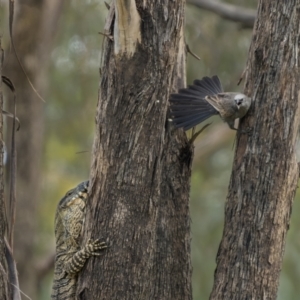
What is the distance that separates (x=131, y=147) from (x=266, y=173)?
70cm

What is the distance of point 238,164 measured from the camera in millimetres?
3629

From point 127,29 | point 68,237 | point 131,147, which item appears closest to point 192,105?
point 131,147

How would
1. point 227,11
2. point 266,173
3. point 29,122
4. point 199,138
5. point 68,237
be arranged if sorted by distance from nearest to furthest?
1. point 266,173
2. point 68,237
3. point 29,122
4. point 227,11
5. point 199,138

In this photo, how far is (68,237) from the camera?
451 cm

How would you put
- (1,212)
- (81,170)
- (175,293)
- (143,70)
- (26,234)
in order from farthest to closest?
(81,170) < (26,234) < (175,293) < (143,70) < (1,212)

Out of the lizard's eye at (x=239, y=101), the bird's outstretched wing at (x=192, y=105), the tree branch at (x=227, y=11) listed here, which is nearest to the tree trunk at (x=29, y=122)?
the tree branch at (x=227, y=11)

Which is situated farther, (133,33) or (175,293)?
(175,293)

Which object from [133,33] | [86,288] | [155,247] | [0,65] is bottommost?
[86,288]

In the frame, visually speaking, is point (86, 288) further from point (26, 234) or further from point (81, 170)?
point (81, 170)

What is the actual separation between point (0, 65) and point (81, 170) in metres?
9.46

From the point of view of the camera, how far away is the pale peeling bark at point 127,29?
3520 millimetres

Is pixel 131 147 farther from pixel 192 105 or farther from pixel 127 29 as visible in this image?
pixel 127 29

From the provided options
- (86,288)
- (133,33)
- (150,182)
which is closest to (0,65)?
(133,33)

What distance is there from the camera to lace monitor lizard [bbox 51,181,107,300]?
167 inches
